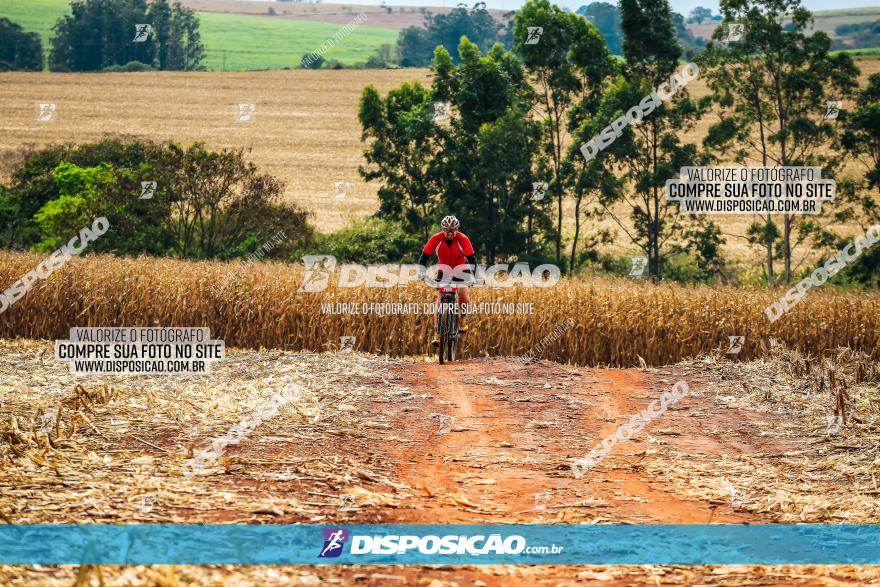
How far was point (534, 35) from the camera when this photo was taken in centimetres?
3422

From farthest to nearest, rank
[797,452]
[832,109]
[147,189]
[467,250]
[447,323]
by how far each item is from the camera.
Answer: [832,109] → [147,189] → [447,323] → [467,250] → [797,452]

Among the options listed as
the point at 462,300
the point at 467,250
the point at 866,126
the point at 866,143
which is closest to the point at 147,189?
the point at 462,300

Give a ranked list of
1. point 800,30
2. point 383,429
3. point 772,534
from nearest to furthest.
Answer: point 772,534 → point 383,429 → point 800,30

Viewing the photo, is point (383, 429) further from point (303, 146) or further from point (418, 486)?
point (303, 146)

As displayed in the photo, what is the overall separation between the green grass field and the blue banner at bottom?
114040 millimetres

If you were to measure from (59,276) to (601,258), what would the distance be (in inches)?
869

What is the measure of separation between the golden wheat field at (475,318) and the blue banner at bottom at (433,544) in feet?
32.4

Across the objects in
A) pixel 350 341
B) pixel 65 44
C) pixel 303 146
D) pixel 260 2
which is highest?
pixel 260 2

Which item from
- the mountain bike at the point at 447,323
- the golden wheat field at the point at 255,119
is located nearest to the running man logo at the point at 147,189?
the golden wheat field at the point at 255,119

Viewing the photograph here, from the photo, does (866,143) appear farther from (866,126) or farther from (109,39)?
(109,39)

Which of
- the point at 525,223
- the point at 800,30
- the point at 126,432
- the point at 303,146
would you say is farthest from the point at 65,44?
the point at 126,432

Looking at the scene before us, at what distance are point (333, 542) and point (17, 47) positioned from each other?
103 meters

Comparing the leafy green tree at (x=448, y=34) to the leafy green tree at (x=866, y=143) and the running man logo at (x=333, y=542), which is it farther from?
the running man logo at (x=333, y=542)

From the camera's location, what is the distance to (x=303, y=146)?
6425 cm
